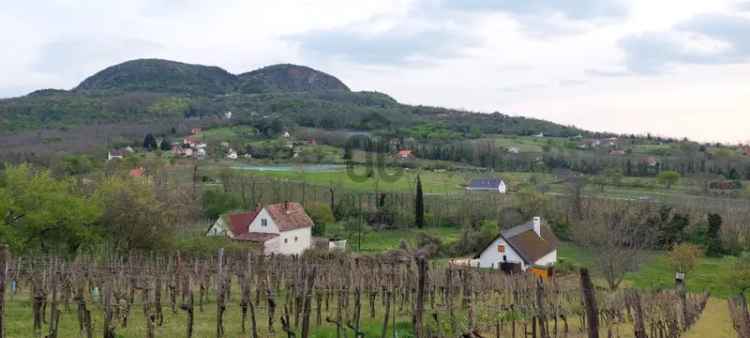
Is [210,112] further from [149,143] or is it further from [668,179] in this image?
[668,179]

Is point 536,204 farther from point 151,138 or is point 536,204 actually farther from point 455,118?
point 455,118

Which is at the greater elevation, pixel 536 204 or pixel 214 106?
pixel 214 106

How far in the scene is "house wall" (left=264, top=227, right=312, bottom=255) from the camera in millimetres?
41531

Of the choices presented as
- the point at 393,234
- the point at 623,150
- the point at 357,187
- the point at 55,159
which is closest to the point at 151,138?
the point at 55,159

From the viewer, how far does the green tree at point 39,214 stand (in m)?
28.9

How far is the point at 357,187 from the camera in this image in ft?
222

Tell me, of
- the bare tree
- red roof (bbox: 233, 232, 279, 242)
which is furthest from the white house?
red roof (bbox: 233, 232, 279, 242)

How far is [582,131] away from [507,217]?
10512cm

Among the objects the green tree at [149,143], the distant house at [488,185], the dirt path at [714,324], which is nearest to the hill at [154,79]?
the green tree at [149,143]

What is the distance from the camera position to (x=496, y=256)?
40812mm

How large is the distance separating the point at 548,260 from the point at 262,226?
17.3m

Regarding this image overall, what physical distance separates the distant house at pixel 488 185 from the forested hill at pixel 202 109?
46.0m

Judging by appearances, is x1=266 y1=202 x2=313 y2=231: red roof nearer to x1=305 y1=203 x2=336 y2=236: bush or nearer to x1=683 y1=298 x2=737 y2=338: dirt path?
x1=305 y1=203 x2=336 y2=236: bush

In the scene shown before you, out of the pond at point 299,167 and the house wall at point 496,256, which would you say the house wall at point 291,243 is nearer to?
the house wall at point 496,256
